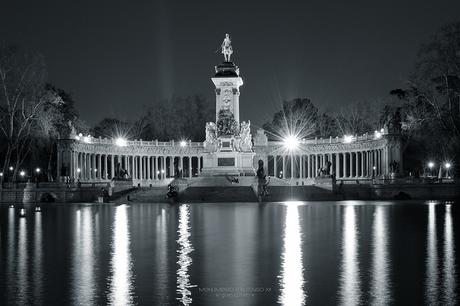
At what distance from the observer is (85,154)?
9981 cm

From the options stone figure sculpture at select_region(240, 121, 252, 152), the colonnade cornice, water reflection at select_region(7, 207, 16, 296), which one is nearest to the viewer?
water reflection at select_region(7, 207, 16, 296)

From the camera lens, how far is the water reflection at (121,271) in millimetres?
16906

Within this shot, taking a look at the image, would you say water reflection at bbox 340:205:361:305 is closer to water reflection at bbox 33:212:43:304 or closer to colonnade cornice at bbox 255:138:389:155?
water reflection at bbox 33:212:43:304

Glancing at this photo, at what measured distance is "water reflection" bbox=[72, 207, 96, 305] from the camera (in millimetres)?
17078

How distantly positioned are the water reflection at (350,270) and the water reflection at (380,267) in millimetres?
428

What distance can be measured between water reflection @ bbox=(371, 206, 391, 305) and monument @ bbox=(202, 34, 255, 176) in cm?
5628

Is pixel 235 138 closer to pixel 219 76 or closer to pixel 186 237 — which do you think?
pixel 219 76

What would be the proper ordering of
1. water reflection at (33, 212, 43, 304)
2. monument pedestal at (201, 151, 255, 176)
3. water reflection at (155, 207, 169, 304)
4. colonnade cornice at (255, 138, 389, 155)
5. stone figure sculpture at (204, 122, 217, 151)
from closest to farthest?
water reflection at (33, 212, 43, 304) < water reflection at (155, 207, 169, 304) < monument pedestal at (201, 151, 255, 176) < stone figure sculpture at (204, 122, 217, 151) < colonnade cornice at (255, 138, 389, 155)

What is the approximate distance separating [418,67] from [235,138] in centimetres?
2845

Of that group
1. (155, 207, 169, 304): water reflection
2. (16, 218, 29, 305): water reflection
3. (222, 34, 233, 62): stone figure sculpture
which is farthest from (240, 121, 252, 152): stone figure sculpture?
(16, 218, 29, 305): water reflection

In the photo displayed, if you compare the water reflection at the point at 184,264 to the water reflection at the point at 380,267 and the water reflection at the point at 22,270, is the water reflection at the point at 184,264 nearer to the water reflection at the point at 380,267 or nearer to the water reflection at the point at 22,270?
the water reflection at the point at 22,270

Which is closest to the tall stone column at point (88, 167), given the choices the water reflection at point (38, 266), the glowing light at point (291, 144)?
the glowing light at point (291, 144)

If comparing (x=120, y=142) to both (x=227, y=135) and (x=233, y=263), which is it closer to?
(x=227, y=135)

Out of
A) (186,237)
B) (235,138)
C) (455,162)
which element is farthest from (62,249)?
(235,138)
